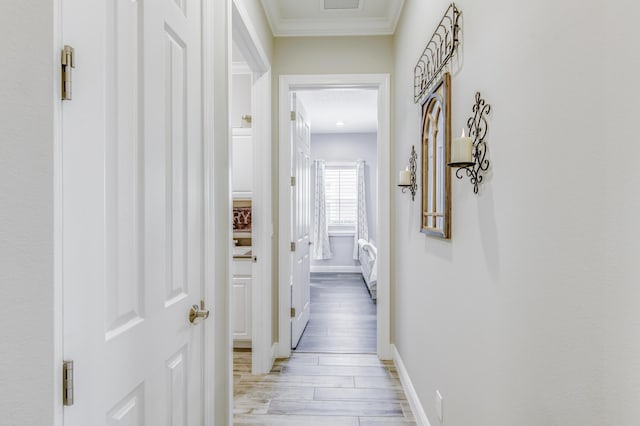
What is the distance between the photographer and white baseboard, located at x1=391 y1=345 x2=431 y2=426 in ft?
7.16

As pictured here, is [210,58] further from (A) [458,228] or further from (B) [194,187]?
(A) [458,228]

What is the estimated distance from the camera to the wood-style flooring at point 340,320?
12.0 ft

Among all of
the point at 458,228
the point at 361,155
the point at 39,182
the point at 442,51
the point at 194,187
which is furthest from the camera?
the point at 361,155

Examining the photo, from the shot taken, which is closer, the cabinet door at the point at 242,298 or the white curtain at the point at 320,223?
the cabinet door at the point at 242,298

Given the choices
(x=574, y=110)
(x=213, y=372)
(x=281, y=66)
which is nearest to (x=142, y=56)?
(x=574, y=110)

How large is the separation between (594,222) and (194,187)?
124 centimetres

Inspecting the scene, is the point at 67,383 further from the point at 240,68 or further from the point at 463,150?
the point at 240,68

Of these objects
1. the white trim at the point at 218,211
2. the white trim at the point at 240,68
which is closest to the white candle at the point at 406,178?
the white trim at the point at 218,211

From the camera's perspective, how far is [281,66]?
332 centimetres

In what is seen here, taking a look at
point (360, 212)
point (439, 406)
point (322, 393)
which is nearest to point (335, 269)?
point (360, 212)

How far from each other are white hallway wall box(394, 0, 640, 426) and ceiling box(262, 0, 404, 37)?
1681 mm

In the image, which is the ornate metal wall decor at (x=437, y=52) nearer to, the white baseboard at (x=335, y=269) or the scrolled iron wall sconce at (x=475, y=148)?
the scrolled iron wall sconce at (x=475, y=148)

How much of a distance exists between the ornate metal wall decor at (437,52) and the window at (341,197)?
566 cm

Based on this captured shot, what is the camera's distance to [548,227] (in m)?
0.93
